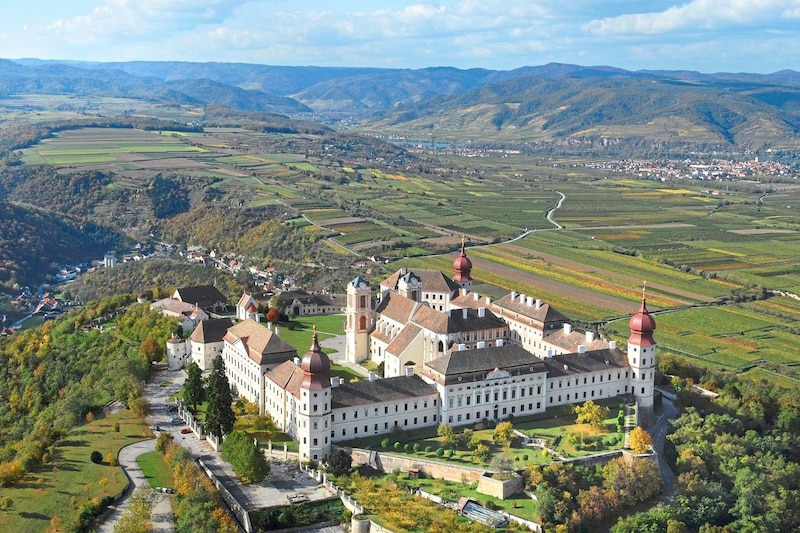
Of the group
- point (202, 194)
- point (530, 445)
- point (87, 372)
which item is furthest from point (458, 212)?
point (530, 445)

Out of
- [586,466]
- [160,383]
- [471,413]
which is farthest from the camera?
[160,383]

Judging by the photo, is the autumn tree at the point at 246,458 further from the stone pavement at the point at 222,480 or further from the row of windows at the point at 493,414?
the row of windows at the point at 493,414

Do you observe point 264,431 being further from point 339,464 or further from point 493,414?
point 493,414

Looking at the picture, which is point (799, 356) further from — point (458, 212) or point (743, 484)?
point (458, 212)

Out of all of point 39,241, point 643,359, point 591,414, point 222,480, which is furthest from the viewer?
point 39,241

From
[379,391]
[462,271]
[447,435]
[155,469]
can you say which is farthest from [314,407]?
[462,271]

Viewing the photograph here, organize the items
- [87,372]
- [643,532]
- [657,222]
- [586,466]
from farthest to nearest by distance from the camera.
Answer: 1. [657,222]
2. [87,372]
3. [586,466]
4. [643,532]
